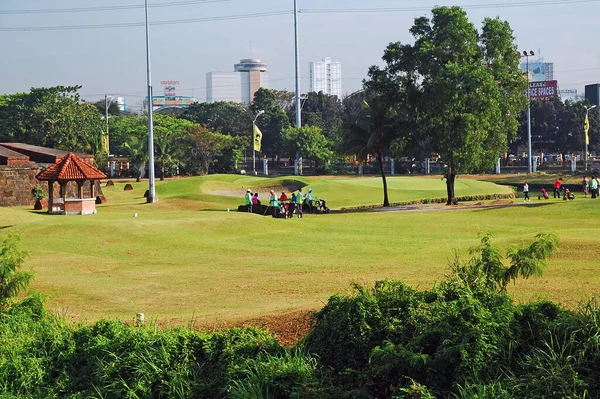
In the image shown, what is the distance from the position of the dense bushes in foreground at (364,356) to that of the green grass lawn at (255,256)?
3816mm

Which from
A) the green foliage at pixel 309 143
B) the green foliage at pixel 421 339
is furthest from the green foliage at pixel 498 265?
the green foliage at pixel 309 143

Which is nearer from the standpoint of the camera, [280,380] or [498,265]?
[280,380]

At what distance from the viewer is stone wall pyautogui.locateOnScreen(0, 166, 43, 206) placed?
4791 cm

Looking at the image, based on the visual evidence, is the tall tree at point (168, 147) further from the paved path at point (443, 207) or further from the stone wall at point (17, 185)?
the paved path at point (443, 207)

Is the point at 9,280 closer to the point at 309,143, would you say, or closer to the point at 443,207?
the point at 443,207

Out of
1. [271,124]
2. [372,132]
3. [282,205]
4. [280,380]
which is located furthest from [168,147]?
[280,380]

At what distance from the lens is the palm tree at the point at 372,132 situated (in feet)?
160

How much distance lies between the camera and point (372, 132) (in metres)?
49.3

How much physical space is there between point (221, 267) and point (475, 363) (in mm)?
15033

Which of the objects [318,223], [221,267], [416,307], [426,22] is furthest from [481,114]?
[416,307]

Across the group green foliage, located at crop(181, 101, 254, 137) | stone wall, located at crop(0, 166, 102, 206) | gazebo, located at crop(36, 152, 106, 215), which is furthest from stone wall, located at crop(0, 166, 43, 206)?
green foliage, located at crop(181, 101, 254, 137)

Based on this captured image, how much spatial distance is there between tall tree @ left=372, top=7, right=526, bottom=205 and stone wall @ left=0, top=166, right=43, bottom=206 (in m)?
22.1

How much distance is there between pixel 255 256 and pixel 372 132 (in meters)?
25.7

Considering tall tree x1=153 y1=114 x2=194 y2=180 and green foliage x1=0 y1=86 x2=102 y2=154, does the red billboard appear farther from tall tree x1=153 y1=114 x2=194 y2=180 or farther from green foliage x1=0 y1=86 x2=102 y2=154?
green foliage x1=0 y1=86 x2=102 y2=154
